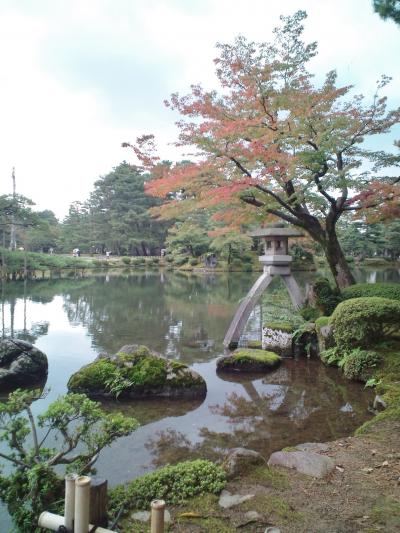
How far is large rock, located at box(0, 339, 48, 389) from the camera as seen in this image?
235 inches

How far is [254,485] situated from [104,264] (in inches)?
1434

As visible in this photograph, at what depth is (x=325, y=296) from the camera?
8.32 meters

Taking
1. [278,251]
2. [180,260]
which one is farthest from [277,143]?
[180,260]

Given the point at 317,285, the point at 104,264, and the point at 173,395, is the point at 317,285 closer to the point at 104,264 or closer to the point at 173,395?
the point at 173,395

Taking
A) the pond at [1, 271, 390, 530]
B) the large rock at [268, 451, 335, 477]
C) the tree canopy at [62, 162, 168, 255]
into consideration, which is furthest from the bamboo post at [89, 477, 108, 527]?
the tree canopy at [62, 162, 168, 255]

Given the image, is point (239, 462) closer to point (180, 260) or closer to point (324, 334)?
point (324, 334)

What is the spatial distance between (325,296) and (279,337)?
56.1 inches

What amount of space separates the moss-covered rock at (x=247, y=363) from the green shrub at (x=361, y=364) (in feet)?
4.54

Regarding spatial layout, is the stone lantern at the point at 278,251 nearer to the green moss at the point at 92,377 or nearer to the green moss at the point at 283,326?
the green moss at the point at 283,326

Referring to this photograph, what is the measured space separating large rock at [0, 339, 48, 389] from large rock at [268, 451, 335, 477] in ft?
14.8

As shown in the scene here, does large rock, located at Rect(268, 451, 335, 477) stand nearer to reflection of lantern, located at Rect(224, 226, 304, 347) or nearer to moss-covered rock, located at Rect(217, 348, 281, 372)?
moss-covered rock, located at Rect(217, 348, 281, 372)

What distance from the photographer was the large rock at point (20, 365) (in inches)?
235

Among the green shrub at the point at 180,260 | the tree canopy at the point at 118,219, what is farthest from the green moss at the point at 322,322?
the tree canopy at the point at 118,219

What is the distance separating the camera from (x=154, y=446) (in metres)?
4.15
